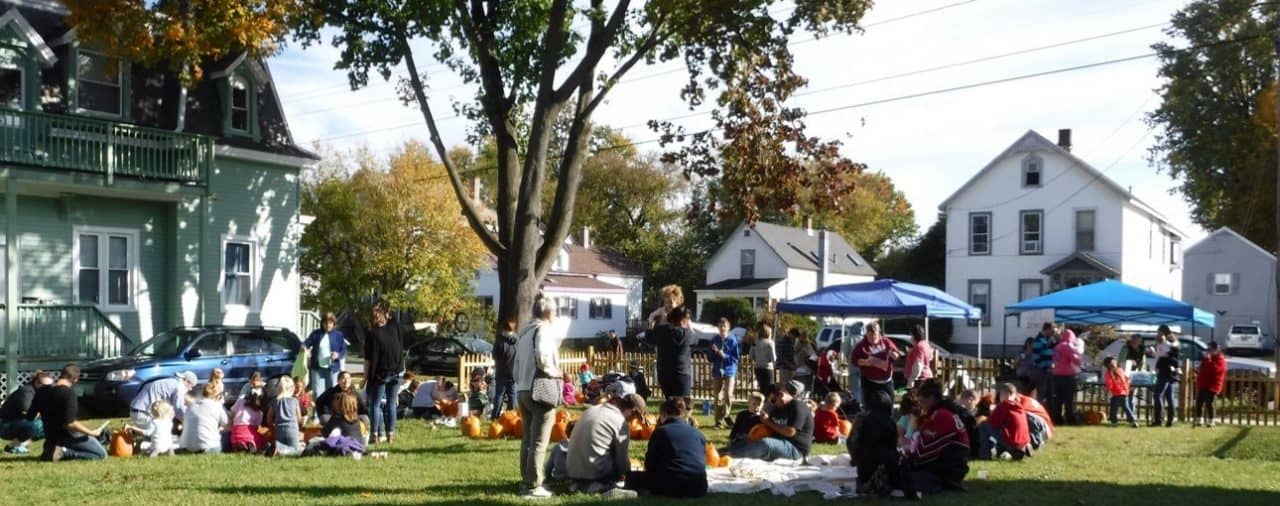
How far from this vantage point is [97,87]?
22.8m

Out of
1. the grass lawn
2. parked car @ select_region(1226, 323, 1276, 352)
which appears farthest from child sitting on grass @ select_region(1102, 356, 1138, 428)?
parked car @ select_region(1226, 323, 1276, 352)

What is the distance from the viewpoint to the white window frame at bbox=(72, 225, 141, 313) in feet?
72.7

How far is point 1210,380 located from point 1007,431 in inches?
285

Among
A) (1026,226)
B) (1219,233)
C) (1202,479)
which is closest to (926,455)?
(1202,479)

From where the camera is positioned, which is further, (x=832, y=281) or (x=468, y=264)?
(x=832, y=281)

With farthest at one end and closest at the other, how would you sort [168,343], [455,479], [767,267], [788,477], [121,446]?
[767,267] → [168,343] → [121,446] → [788,477] → [455,479]

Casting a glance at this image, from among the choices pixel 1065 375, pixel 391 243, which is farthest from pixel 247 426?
pixel 391 243

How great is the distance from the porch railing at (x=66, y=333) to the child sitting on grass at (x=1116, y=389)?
17947mm

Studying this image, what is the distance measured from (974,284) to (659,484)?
3903 cm

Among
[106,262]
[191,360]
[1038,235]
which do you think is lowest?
[191,360]

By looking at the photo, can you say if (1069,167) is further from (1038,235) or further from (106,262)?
(106,262)

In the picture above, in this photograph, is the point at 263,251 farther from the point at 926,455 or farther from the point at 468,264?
the point at 926,455

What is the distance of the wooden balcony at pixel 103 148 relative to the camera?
20.0 meters

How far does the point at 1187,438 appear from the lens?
56.6 ft
